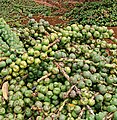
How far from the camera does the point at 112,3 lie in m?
12.4

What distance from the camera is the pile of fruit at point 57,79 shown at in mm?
2215

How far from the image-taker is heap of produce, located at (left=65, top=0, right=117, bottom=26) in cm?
1139

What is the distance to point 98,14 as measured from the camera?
1184 cm

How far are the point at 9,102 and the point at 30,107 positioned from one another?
17 centimetres

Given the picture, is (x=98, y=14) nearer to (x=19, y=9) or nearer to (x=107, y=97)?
(x=19, y=9)

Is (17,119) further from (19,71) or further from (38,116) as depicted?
(19,71)

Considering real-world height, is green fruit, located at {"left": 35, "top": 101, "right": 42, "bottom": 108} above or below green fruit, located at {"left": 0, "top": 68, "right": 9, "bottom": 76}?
below

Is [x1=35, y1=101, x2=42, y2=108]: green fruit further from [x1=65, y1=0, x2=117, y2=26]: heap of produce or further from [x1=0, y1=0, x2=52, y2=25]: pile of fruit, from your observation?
[x1=0, y1=0, x2=52, y2=25]: pile of fruit

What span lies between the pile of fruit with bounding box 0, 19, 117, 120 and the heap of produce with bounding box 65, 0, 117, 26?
339 inches

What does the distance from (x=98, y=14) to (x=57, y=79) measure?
9.77 metres

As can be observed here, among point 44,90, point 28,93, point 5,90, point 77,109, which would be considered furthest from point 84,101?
point 5,90

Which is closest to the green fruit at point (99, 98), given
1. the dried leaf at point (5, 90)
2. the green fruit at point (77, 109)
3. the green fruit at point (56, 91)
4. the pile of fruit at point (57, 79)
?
the pile of fruit at point (57, 79)

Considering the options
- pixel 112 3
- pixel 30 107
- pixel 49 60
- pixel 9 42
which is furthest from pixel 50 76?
pixel 112 3

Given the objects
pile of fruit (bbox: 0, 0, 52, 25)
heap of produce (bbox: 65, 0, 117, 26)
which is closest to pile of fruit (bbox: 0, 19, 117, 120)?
heap of produce (bbox: 65, 0, 117, 26)
